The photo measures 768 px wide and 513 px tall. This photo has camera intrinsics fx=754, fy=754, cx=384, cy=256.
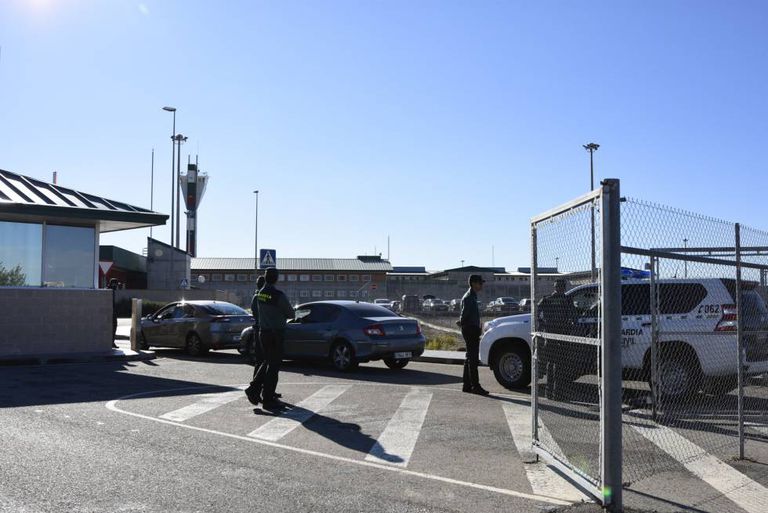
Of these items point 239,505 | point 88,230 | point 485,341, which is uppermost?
point 88,230

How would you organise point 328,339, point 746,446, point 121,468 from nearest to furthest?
1. point 121,468
2. point 746,446
3. point 328,339

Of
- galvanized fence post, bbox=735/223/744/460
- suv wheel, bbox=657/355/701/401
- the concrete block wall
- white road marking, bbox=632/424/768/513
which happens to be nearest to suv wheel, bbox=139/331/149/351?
the concrete block wall

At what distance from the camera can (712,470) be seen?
6672 mm

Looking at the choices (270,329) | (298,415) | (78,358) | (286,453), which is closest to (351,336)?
(270,329)

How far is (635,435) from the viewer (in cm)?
794

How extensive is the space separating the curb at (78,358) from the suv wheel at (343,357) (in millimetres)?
5574

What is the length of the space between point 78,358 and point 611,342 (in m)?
14.9

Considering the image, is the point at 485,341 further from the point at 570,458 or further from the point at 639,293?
the point at 570,458

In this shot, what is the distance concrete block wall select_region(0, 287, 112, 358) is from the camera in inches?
674

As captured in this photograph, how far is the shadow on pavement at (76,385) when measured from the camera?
428 inches

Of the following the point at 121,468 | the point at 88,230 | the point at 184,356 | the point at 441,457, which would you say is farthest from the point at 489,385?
the point at 88,230

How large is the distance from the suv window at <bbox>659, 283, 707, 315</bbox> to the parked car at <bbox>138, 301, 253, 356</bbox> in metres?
12.1

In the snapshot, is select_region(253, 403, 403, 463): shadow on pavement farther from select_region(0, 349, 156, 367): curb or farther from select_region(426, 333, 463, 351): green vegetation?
select_region(426, 333, 463, 351): green vegetation

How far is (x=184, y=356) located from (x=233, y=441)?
479 inches
